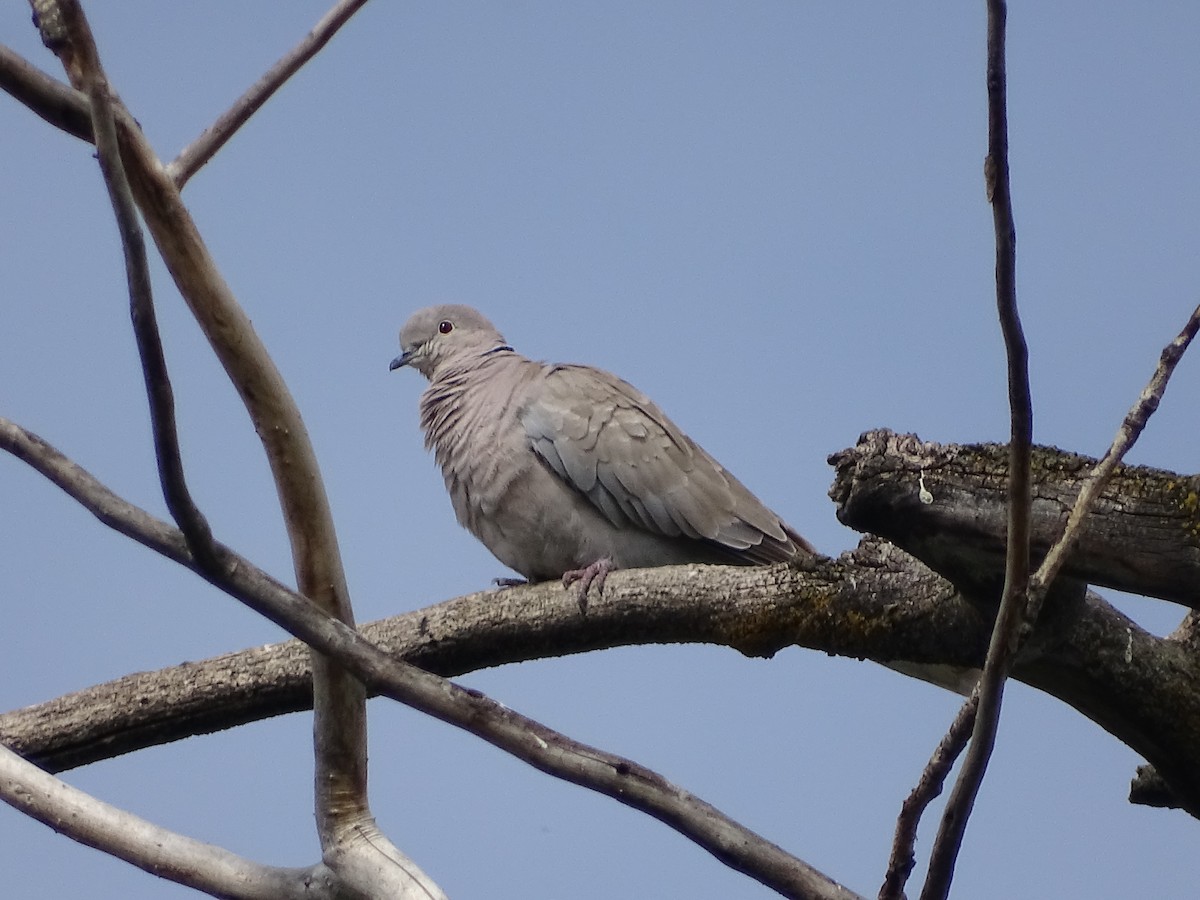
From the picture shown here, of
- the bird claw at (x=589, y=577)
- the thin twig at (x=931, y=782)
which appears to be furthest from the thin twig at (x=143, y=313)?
the bird claw at (x=589, y=577)

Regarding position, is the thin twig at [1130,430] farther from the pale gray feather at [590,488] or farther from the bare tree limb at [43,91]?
the pale gray feather at [590,488]

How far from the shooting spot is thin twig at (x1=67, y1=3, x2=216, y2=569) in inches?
81.7

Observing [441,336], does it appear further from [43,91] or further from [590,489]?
[43,91]

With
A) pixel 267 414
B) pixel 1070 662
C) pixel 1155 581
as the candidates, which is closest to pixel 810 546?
pixel 1070 662

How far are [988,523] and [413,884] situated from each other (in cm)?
137

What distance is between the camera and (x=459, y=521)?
4.92 metres

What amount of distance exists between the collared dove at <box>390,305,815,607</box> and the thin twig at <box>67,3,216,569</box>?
2237 millimetres

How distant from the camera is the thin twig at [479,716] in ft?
7.73

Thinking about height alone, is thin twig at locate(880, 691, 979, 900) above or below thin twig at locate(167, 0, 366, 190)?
below

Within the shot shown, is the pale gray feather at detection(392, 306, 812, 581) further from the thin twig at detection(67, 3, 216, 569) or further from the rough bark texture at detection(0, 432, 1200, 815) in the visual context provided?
the thin twig at detection(67, 3, 216, 569)

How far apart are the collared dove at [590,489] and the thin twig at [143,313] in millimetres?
2237

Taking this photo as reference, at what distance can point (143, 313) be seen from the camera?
2.12 meters

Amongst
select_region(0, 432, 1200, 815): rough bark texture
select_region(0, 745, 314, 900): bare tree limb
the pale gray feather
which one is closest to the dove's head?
the pale gray feather

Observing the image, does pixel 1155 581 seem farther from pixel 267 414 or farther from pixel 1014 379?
pixel 267 414
